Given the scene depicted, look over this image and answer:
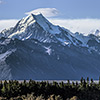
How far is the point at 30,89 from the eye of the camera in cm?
13212

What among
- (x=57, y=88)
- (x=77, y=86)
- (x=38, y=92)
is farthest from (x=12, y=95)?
(x=77, y=86)

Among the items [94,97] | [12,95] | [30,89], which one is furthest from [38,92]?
[94,97]

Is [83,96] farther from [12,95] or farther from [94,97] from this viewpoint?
[12,95]

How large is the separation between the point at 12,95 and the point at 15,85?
5503mm

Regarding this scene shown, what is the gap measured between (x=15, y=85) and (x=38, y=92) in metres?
9.14

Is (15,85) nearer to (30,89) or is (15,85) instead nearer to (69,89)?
(30,89)

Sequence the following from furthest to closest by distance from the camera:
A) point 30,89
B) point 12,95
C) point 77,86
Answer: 1. point 77,86
2. point 30,89
3. point 12,95

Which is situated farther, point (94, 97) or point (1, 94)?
point (94, 97)

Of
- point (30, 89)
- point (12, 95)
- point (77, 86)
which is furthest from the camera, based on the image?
point (77, 86)

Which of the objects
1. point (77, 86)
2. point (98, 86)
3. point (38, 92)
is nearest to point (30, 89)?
point (38, 92)

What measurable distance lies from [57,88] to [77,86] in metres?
10.0

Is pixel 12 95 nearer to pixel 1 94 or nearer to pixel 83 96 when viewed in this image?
pixel 1 94

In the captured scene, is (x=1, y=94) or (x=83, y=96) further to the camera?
(x=83, y=96)

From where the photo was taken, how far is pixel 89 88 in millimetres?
144000
